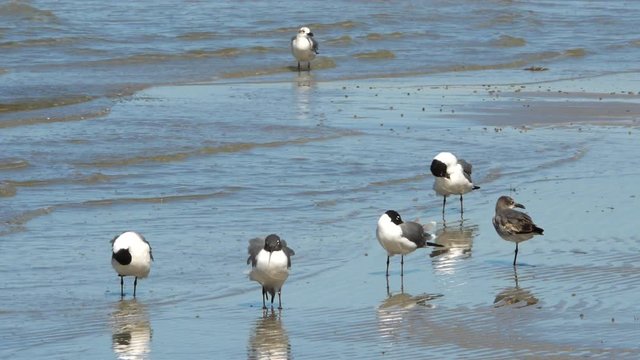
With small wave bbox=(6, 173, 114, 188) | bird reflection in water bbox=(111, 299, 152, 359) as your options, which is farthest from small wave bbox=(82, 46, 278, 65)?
bird reflection in water bbox=(111, 299, 152, 359)

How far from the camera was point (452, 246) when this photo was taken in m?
12.4

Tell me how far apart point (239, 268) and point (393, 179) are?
4.62 meters

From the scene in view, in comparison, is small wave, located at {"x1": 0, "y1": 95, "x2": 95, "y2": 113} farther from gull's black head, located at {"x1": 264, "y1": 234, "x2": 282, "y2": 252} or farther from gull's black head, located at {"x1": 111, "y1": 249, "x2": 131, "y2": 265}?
gull's black head, located at {"x1": 264, "y1": 234, "x2": 282, "y2": 252}

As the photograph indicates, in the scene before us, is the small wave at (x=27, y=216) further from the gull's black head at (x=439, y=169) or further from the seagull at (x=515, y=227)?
the seagull at (x=515, y=227)

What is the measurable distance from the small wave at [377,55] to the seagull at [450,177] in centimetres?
1640

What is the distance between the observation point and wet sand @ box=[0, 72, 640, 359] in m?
9.45

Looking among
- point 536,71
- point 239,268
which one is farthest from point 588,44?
point 239,268

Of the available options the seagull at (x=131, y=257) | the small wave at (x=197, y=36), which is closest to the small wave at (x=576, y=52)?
the small wave at (x=197, y=36)

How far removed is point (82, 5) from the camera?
37.9 m

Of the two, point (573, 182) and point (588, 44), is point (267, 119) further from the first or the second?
point (588, 44)

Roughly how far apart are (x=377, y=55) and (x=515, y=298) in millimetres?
20768

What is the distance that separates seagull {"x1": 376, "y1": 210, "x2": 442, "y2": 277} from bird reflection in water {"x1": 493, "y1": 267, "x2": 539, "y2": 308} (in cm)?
100

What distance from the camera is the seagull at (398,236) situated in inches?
444

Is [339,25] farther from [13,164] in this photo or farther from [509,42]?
[13,164]
